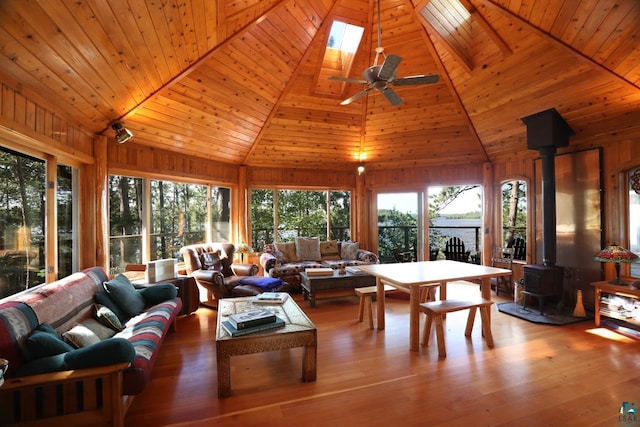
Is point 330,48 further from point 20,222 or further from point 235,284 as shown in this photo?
point 20,222

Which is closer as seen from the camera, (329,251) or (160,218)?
(160,218)

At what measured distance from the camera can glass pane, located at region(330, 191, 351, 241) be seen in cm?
704

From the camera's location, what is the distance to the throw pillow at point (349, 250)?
246 inches

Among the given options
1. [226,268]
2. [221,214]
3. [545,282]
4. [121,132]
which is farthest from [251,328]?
[221,214]

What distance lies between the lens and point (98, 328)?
8.31 feet

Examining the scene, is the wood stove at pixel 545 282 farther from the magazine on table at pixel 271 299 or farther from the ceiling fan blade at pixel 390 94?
the magazine on table at pixel 271 299

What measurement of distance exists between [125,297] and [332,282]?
2.62m

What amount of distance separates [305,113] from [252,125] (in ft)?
3.15

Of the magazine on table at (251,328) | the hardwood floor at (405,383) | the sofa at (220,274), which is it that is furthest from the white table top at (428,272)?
the sofa at (220,274)

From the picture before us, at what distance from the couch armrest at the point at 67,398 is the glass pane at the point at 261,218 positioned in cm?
469

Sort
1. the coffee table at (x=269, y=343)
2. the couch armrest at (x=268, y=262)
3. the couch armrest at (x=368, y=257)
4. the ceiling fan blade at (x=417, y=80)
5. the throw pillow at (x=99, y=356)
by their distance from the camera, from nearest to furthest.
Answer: the throw pillow at (x=99, y=356) → the coffee table at (x=269, y=343) → the ceiling fan blade at (x=417, y=80) → the couch armrest at (x=268, y=262) → the couch armrest at (x=368, y=257)

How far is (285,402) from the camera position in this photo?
2256mm

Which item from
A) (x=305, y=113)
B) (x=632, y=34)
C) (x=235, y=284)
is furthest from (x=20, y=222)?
(x=632, y=34)

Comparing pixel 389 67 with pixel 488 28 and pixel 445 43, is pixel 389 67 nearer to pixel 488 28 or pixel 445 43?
pixel 445 43
